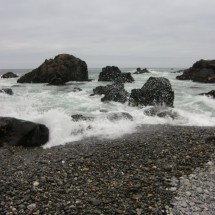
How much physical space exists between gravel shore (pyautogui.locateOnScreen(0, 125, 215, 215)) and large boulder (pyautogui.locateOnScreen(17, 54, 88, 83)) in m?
40.6

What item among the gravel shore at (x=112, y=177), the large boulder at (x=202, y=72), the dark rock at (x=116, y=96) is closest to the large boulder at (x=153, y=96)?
the dark rock at (x=116, y=96)

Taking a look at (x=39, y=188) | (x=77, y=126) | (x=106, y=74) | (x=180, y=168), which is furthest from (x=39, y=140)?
(x=106, y=74)

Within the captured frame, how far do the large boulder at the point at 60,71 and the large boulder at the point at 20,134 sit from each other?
38.4m

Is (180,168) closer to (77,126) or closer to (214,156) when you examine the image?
(214,156)

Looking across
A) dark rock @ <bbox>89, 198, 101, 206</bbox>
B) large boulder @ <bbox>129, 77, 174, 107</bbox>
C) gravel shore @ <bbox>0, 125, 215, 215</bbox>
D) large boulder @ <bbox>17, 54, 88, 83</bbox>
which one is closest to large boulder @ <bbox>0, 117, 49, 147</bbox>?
gravel shore @ <bbox>0, 125, 215, 215</bbox>

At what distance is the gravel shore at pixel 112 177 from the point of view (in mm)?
6168

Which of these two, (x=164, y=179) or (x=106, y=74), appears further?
(x=106, y=74)

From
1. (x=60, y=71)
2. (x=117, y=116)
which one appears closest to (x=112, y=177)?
(x=117, y=116)

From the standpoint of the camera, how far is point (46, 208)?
608 cm

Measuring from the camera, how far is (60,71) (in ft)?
167

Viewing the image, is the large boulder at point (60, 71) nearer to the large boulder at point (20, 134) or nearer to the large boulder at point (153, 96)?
the large boulder at point (153, 96)

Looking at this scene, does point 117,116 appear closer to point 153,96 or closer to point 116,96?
point 153,96

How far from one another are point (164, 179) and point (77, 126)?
20.6ft

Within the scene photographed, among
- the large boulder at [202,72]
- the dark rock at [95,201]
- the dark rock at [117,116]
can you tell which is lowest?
the dark rock at [95,201]
